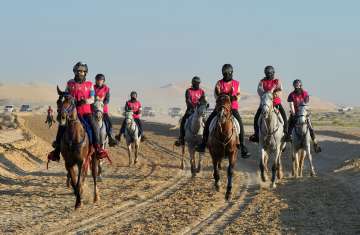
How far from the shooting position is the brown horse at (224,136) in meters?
14.7

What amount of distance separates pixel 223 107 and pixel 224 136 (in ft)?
2.71

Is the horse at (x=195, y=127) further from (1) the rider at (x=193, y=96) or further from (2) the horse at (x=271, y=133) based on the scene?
(2) the horse at (x=271, y=133)

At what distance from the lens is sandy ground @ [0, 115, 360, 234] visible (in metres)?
11.4

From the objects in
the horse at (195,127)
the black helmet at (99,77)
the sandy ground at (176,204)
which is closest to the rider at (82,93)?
the sandy ground at (176,204)

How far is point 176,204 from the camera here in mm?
14188

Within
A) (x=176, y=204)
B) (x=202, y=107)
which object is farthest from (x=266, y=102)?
(x=176, y=204)

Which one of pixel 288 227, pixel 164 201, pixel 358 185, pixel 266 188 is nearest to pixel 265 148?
pixel 266 188

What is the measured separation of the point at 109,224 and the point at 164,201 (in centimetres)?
310

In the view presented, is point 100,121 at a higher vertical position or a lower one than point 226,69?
lower

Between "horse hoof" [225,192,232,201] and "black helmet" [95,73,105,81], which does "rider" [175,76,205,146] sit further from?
"horse hoof" [225,192,232,201]

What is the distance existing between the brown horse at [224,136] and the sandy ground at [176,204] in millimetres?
987

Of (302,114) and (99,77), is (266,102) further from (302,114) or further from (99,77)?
(99,77)

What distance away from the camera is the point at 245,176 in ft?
67.5

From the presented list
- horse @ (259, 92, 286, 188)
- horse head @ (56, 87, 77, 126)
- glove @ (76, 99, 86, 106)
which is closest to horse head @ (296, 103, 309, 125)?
horse @ (259, 92, 286, 188)
